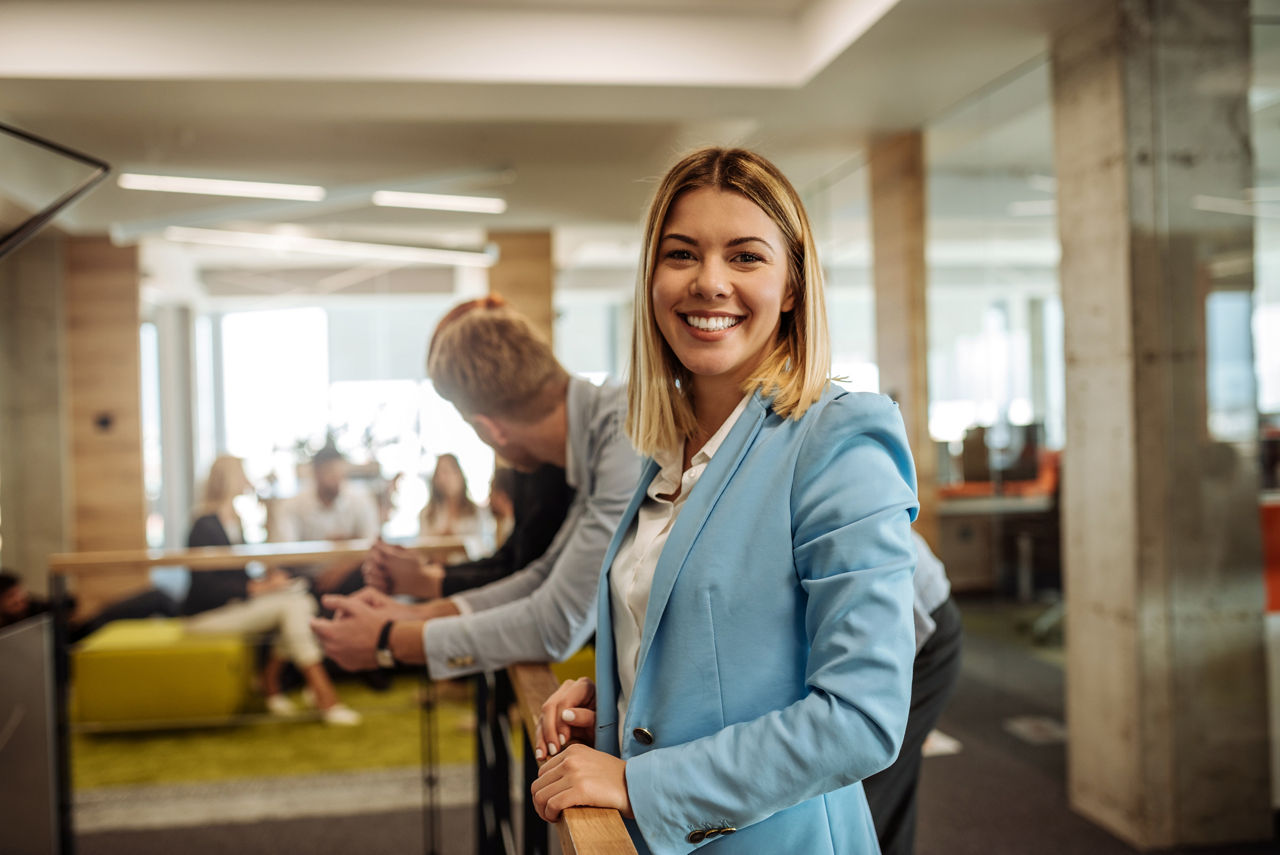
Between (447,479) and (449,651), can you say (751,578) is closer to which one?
(449,651)

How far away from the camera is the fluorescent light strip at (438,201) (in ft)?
22.9

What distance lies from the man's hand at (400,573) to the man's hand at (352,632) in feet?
0.47

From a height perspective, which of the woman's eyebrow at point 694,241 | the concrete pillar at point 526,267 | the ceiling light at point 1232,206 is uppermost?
the concrete pillar at point 526,267

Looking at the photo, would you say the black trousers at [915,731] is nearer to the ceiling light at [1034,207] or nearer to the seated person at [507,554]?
the seated person at [507,554]

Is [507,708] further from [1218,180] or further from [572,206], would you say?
[572,206]

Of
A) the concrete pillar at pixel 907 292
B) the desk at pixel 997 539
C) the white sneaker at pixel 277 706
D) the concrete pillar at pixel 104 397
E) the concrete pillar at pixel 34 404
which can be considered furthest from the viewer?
the concrete pillar at pixel 104 397

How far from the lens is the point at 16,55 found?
4348 millimetres

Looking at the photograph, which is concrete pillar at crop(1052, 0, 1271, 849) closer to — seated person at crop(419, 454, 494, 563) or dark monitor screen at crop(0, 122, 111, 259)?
seated person at crop(419, 454, 494, 563)

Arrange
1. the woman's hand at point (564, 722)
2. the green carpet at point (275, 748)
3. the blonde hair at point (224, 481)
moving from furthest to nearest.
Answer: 1. the blonde hair at point (224, 481)
2. the green carpet at point (275, 748)
3. the woman's hand at point (564, 722)

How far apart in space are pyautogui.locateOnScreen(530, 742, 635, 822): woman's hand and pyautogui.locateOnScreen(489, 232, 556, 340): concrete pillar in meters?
6.31

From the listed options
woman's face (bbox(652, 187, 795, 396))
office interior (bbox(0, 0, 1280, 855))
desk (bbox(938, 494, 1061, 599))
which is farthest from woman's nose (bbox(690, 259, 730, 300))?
desk (bbox(938, 494, 1061, 599))

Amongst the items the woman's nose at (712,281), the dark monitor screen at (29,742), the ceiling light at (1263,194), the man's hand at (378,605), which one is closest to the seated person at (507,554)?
the man's hand at (378,605)

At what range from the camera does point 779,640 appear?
1018 mm

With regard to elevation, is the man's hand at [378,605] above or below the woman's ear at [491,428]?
below
